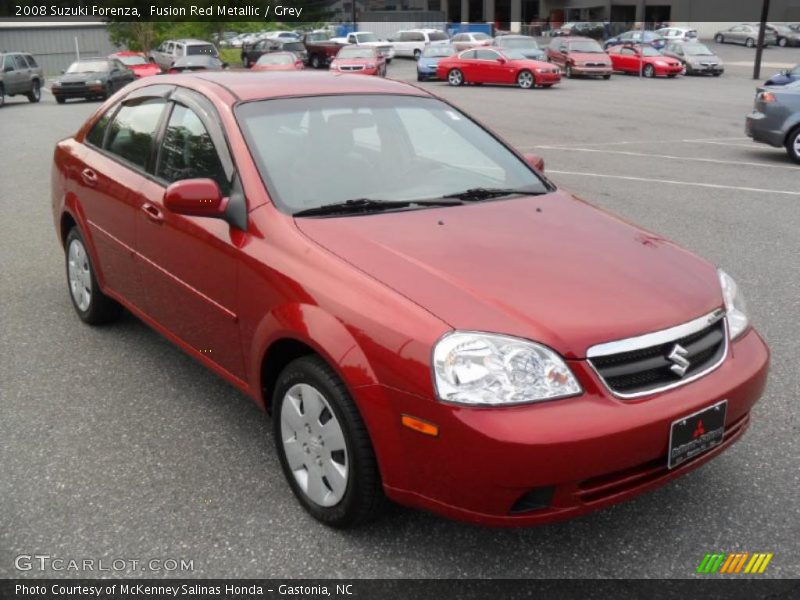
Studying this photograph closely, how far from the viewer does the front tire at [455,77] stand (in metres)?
30.0

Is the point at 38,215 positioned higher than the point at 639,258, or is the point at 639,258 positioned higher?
the point at 639,258

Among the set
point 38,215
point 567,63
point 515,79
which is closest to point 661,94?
point 515,79

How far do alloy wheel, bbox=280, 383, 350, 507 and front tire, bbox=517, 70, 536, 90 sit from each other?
1041 inches

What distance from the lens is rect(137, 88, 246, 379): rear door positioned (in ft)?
12.1

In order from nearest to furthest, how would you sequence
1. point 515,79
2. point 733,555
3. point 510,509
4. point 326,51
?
point 510,509, point 733,555, point 515,79, point 326,51

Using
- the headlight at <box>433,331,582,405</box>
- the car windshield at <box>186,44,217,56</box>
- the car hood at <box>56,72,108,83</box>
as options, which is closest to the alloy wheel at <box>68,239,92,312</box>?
the headlight at <box>433,331,582,405</box>

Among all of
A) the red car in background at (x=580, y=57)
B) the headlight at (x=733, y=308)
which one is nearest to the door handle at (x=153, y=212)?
the headlight at (x=733, y=308)

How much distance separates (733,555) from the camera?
10.1ft

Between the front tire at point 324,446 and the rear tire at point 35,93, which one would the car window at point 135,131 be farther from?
the rear tire at point 35,93

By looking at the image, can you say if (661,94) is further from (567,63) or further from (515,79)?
(567,63)

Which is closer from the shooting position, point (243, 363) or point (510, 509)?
point (510, 509)

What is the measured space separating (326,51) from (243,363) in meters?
40.9

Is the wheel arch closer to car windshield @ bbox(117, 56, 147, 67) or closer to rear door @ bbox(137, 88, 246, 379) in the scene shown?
rear door @ bbox(137, 88, 246, 379)

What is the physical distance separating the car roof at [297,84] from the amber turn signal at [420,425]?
6.53 feet
